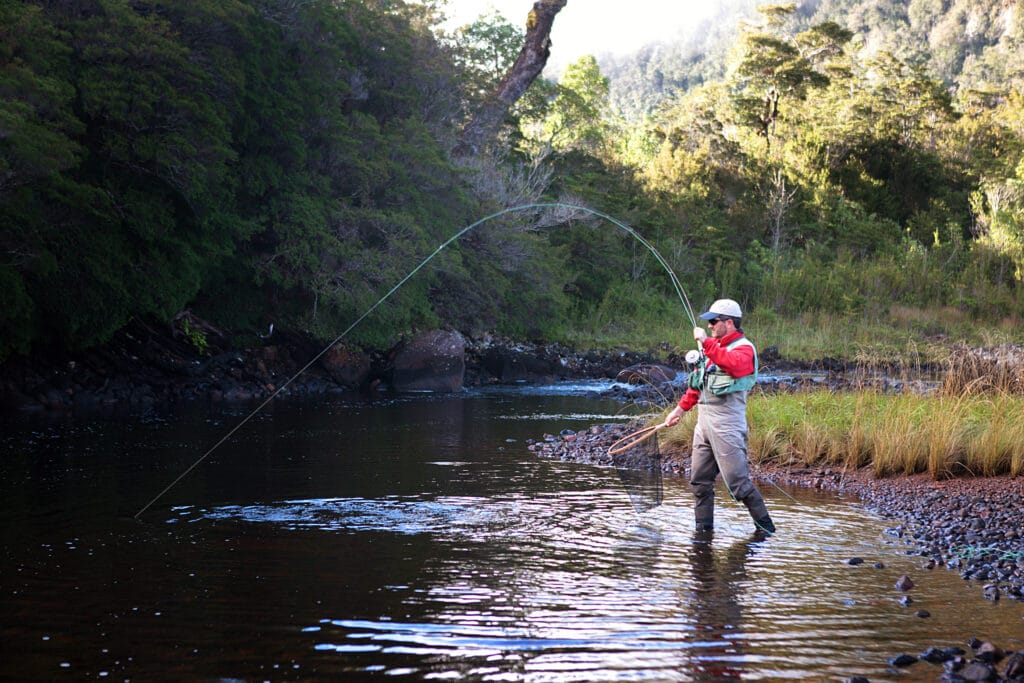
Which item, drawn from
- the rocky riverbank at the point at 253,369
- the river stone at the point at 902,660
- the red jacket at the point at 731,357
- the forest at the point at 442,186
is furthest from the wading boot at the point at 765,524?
the rocky riverbank at the point at 253,369

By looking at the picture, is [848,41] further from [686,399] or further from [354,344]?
[686,399]

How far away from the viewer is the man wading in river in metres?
7.89

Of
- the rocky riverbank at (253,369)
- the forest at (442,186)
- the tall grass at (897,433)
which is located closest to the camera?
the tall grass at (897,433)

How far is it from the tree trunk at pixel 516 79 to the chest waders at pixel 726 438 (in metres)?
23.2

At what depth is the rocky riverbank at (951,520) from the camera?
5168 mm

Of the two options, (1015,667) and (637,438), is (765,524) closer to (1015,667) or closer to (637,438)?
(637,438)

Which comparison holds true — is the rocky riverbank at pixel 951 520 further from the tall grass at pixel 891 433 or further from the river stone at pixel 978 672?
the tall grass at pixel 891 433

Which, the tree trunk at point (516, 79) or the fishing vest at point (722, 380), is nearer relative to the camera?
the fishing vest at point (722, 380)

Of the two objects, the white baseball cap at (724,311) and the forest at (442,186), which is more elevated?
the forest at (442,186)

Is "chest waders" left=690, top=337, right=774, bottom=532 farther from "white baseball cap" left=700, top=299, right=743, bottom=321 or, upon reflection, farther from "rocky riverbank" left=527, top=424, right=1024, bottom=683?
"rocky riverbank" left=527, top=424, right=1024, bottom=683

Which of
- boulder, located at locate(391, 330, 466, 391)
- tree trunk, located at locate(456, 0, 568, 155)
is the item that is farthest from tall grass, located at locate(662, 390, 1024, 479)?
tree trunk, located at locate(456, 0, 568, 155)

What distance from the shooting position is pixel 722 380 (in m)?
7.99

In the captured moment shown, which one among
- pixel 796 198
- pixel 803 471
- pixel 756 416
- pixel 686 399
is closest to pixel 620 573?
pixel 686 399

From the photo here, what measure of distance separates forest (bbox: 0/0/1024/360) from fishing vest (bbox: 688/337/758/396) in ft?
12.2
